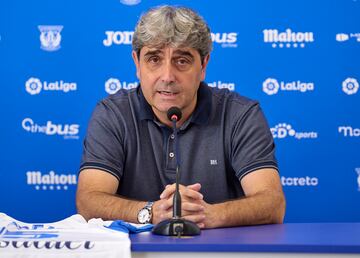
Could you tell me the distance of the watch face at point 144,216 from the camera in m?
2.28

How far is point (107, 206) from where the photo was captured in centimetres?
241

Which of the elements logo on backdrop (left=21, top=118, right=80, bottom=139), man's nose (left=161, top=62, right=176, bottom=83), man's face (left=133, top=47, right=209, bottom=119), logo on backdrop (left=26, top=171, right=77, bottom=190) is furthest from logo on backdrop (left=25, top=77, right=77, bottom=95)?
man's nose (left=161, top=62, right=176, bottom=83)

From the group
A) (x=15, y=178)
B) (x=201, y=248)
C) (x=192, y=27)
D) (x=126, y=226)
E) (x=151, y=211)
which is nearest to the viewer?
(x=201, y=248)

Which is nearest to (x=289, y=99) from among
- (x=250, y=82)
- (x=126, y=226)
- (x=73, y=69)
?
(x=250, y=82)

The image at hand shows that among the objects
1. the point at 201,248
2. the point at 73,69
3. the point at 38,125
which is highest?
the point at 73,69

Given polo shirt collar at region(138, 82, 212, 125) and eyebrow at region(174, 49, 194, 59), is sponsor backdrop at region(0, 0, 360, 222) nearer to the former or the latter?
polo shirt collar at region(138, 82, 212, 125)

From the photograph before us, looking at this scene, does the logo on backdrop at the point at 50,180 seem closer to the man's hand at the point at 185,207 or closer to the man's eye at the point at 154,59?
the man's eye at the point at 154,59

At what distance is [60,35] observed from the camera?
13.5 feet

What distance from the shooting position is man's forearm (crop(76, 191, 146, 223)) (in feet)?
7.65

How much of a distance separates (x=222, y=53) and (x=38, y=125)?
1151 mm

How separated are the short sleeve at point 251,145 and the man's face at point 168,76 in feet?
0.76

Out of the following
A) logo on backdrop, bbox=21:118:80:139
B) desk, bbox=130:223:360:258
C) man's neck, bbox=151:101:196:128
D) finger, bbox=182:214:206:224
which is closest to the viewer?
desk, bbox=130:223:360:258

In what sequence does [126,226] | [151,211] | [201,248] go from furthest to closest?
[151,211]
[126,226]
[201,248]

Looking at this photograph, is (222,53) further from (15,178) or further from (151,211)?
(151,211)
